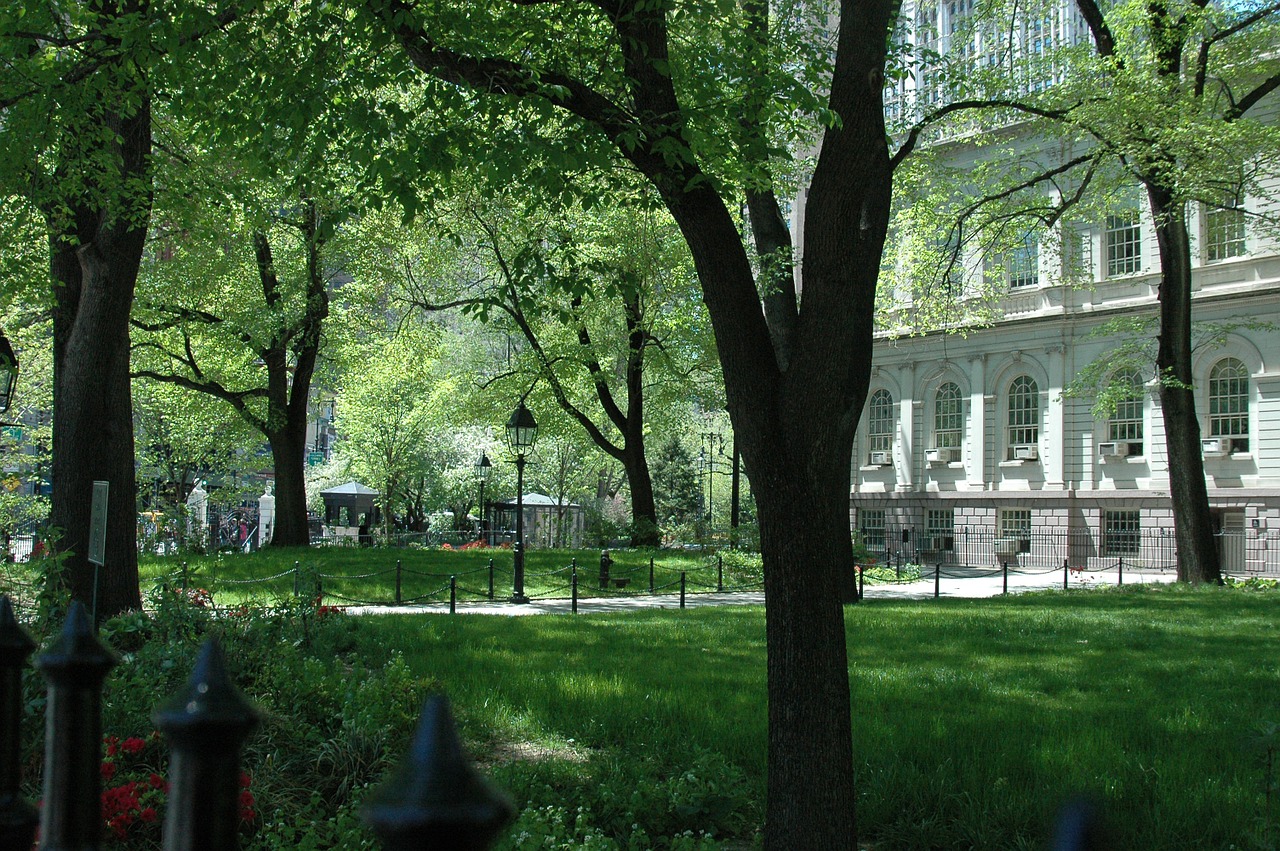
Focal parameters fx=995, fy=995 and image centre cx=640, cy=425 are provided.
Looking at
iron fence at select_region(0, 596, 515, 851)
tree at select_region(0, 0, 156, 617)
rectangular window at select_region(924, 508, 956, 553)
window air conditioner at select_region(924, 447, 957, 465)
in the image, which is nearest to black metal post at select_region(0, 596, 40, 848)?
iron fence at select_region(0, 596, 515, 851)

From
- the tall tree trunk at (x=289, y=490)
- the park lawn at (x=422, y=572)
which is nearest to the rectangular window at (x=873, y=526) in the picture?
the park lawn at (x=422, y=572)

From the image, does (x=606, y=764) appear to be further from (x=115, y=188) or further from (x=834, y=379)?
(x=115, y=188)

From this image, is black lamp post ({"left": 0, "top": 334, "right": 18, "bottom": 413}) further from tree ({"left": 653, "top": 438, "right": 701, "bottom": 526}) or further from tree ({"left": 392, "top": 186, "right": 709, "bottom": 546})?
tree ({"left": 653, "top": 438, "right": 701, "bottom": 526})

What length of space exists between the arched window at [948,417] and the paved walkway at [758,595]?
7.76m

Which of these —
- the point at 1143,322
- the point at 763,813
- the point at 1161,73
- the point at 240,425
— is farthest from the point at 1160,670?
the point at 240,425

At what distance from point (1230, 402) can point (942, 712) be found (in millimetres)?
31915

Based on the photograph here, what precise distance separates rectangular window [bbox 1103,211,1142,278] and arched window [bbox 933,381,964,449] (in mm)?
8062

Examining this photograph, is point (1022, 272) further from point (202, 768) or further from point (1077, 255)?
point (202, 768)

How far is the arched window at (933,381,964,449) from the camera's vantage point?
43.7 m

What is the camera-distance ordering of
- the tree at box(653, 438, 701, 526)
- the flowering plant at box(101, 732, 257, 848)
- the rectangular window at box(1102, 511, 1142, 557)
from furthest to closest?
1. the tree at box(653, 438, 701, 526)
2. the rectangular window at box(1102, 511, 1142, 557)
3. the flowering plant at box(101, 732, 257, 848)

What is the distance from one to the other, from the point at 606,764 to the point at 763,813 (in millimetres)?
1154

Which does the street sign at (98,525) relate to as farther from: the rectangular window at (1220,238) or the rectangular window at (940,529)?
the rectangular window at (940,529)

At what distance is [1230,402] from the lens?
34.6 m

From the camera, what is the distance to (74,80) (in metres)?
Result: 10.2
